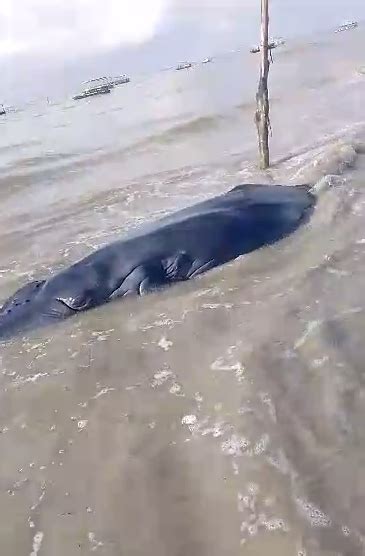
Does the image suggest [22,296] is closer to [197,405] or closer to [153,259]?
[153,259]

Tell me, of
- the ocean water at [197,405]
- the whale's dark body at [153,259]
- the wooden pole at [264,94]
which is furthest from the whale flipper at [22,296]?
the wooden pole at [264,94]

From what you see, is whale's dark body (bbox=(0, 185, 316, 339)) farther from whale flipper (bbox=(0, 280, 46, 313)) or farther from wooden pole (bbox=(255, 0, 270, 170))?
wooden pole (bbox=(255, 0, 270, 170))

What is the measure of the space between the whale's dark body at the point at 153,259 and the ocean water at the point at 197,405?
0.23 meters

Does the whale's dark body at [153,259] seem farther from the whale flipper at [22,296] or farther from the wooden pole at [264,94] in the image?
the wooden pole at [264,94]

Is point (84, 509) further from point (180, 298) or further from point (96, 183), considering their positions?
point (96, 183)

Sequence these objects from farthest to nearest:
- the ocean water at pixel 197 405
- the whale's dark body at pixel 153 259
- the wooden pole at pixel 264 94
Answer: the wooden pole at pixel 264 94 → the whale's dark body at pixel 153 259 → the ocean water at pixel 197 405

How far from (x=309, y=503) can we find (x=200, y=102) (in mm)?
26297

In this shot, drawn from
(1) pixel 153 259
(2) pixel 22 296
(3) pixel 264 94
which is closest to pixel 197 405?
(1) pixel 153 259

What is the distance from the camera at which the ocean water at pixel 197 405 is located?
3752 mm

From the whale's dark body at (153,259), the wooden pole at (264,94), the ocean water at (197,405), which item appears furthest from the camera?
the wooden pole at (264,94)

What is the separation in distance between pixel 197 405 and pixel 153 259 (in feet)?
10.1

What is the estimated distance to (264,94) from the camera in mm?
13273

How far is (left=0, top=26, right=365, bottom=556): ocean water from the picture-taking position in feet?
12.3

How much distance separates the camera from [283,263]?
7.82m
